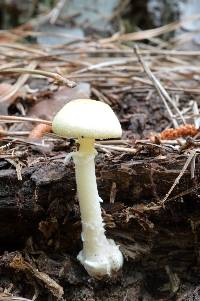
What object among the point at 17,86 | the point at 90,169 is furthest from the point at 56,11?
the point at 90,169

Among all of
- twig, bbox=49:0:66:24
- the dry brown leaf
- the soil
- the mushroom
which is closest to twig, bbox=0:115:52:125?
the dry brown leaf

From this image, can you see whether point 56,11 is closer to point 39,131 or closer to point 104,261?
point 39,131

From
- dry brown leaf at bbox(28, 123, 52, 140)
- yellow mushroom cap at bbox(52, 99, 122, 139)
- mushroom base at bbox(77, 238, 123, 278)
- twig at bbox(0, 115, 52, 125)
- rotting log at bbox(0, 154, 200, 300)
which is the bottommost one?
mushroom base at bbox(77, 238, 123, 278)

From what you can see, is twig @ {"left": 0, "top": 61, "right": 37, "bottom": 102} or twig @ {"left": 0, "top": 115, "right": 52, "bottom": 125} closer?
twig @ {"left": 0, "top": 115, "right": 52, "bottom": 125}

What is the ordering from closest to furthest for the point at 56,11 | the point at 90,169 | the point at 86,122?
1. the point at 86,122
2. the point at 90,169
3. the point at 56,11

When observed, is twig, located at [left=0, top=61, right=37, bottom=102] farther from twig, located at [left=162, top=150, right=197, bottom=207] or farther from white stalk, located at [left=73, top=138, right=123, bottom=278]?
twig, located at [left=162, top=150, right=197, bottom=207]

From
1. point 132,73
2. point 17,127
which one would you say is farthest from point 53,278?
point 132,73
